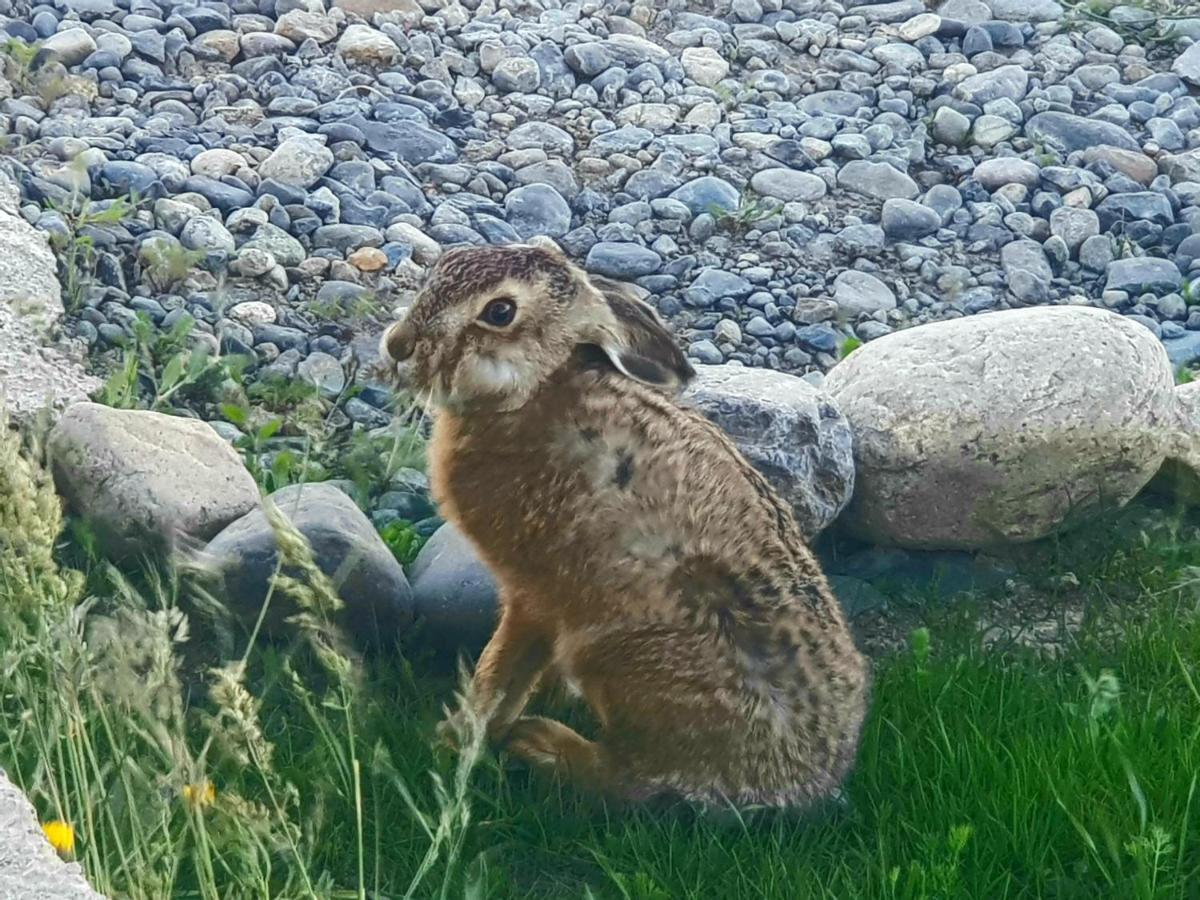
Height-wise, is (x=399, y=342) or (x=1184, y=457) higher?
(x=399, y=342)

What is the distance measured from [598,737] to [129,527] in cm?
150

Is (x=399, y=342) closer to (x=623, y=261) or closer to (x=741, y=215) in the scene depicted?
(x=623, y=261)

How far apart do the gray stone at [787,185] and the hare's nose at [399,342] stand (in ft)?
11.6

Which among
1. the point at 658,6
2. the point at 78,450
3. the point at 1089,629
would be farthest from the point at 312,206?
the point at 1089,629

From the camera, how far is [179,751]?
10.1ft

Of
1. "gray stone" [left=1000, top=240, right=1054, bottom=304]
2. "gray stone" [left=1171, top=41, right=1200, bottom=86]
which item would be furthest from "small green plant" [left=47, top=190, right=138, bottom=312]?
"gray stone" [left=1171, top=41, right=1200, bottom=86]

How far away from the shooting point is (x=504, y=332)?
4.38 metres

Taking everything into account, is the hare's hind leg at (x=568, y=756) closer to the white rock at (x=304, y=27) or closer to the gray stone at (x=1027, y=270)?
the gray stone at (x=1027, y=270)

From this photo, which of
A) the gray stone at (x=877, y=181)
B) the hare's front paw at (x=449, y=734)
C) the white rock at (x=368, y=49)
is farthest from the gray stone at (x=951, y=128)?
the hare's front paw at (x=449, y=734)

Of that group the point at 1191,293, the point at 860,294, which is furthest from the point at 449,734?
the point at 1191,293

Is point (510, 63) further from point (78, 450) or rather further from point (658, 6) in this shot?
point (78, 450)

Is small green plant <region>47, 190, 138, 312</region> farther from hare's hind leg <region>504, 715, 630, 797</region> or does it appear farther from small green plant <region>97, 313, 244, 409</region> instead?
hare's hind leg <region>504, 715, 630, 797</region>

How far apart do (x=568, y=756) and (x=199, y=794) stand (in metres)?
1.41

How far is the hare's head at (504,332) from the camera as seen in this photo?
4.36 meters
